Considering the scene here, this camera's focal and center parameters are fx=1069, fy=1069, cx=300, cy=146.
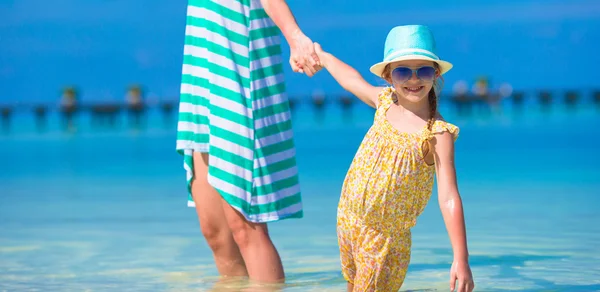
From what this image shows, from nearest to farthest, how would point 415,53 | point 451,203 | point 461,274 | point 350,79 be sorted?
1. point 461,274
2. point 451,203
3. point 415,53
4. point 350,79

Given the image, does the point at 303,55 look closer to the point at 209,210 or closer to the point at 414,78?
the point at 414,78

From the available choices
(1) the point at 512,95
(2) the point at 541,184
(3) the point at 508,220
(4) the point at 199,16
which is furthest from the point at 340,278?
(1) the point at 512,95

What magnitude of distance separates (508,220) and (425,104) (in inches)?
152

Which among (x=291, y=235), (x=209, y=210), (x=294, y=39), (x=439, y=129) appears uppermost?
(x=294, y=39)

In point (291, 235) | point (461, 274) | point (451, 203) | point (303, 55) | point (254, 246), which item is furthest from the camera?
point (291, 235)

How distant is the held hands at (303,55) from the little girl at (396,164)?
27 centimetres

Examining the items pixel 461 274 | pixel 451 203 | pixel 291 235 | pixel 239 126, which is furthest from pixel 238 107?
pixel 291 235

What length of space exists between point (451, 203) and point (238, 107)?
1.17m

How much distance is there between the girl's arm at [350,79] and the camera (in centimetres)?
342

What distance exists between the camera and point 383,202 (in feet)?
10.5

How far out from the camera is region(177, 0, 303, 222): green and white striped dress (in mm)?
3910

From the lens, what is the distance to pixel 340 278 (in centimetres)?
469

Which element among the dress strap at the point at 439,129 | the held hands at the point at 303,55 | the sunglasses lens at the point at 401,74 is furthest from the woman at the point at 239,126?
the dress strap at the point at 439,129

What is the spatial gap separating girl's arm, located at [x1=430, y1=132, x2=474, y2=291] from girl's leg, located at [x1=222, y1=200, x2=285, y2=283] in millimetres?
1114
